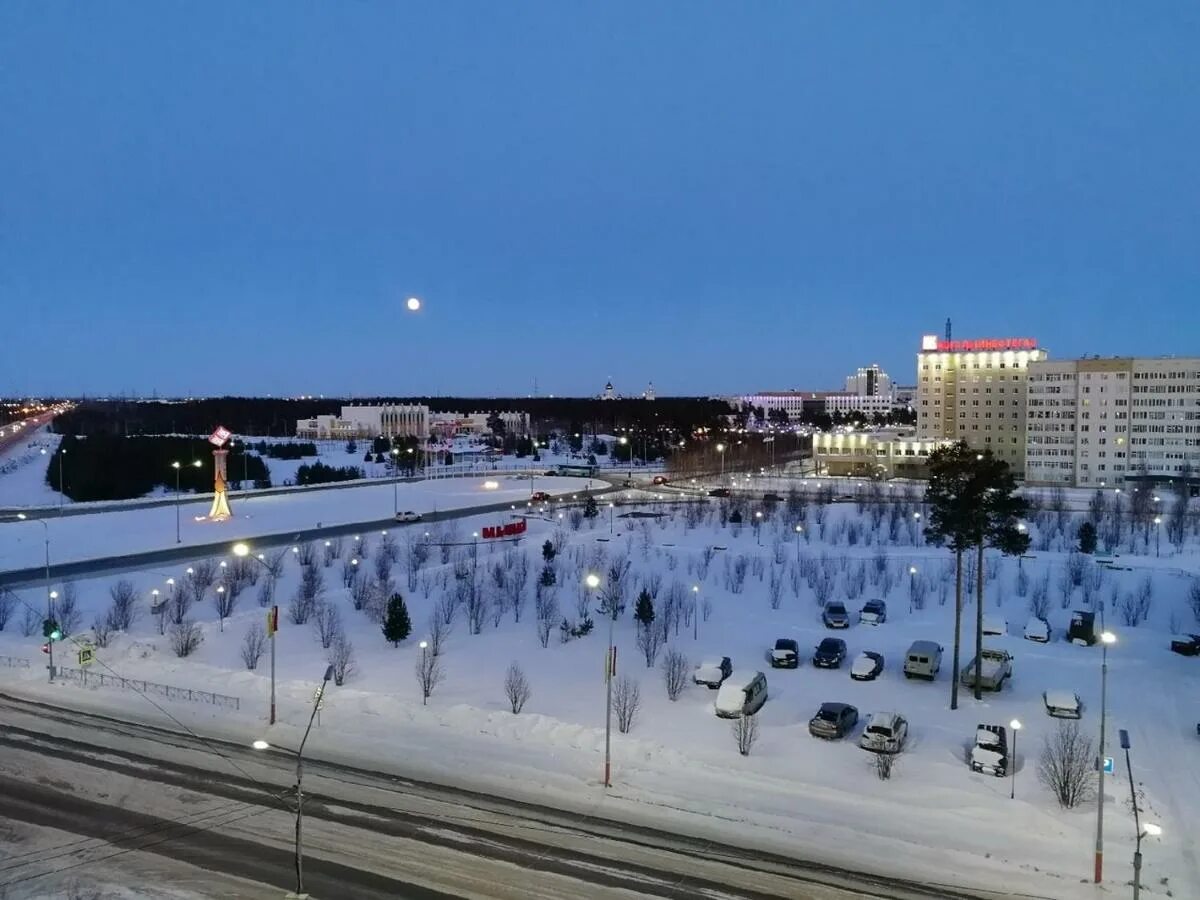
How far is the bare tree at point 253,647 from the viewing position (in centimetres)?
2245

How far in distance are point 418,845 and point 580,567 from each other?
21390mm

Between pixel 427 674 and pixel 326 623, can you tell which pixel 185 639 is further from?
pixel 427 674

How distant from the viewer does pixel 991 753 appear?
1584cm

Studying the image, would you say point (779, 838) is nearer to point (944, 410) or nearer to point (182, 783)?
point (182, 783)

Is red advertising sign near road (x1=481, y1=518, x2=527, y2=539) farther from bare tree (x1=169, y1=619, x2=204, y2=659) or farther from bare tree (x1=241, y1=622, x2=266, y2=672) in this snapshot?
bare tree (x1=169, y1=619, x2=204, y2=659)

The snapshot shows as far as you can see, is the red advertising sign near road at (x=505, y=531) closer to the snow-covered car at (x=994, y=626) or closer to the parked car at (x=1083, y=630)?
the snow-covered car at (x=994, y=626)

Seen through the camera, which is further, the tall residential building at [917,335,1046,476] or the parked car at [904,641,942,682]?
the tall residential building at [917,335,1046,476]

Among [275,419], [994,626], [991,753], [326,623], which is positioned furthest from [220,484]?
[275,419]

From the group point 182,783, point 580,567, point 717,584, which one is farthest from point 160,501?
point 182,783

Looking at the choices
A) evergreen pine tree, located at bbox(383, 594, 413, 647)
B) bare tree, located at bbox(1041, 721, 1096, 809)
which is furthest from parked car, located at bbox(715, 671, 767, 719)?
evergreen pine tree, located at bbox(383, 594, 413, 647)

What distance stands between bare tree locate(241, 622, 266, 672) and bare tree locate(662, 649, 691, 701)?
1022 centimetres

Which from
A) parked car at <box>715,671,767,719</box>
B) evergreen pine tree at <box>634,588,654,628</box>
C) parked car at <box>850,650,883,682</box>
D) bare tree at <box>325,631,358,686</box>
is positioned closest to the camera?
parked car at <box>715,671,767,719</box>

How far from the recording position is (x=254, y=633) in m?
23.6

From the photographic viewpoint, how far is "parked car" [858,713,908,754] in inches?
653
